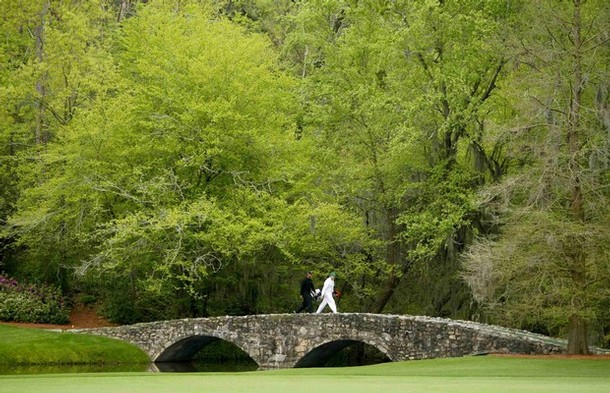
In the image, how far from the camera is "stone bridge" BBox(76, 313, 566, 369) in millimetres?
28000

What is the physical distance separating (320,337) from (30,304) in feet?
41.5

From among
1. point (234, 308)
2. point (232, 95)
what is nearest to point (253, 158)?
point (232, 95)

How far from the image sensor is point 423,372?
22.1 meters

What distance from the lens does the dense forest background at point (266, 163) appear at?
3491 centimetres

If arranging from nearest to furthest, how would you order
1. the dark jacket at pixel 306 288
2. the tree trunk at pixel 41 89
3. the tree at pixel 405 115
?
1. the tree at pixel 405 115
2. the dark jacket at pixel 306 288
3. the tree trunk at pixel 41 89

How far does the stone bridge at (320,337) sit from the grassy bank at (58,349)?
3.07ft

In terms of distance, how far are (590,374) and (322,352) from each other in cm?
Result: 1468

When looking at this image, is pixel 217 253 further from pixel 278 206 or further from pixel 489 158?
pixel 489 158

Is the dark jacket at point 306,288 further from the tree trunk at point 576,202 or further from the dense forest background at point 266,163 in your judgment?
the tree trunk at point 576,202

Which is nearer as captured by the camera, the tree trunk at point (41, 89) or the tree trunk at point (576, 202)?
the tree trunk at point (576, 202)

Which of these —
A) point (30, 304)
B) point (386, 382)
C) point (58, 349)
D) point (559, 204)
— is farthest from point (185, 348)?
point (386, 382)

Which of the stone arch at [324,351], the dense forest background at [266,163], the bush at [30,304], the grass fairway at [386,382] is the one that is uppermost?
the dense forest background at [266,163]

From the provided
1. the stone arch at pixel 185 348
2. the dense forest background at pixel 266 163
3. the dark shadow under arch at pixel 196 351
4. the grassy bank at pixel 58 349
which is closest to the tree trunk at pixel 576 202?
the dense forest background at pixel 266 163

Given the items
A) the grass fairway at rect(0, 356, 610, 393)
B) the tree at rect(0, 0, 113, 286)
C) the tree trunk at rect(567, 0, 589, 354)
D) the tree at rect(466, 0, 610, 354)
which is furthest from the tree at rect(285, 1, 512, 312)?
the grass fairway at rect(0, 356, 610, 393)
